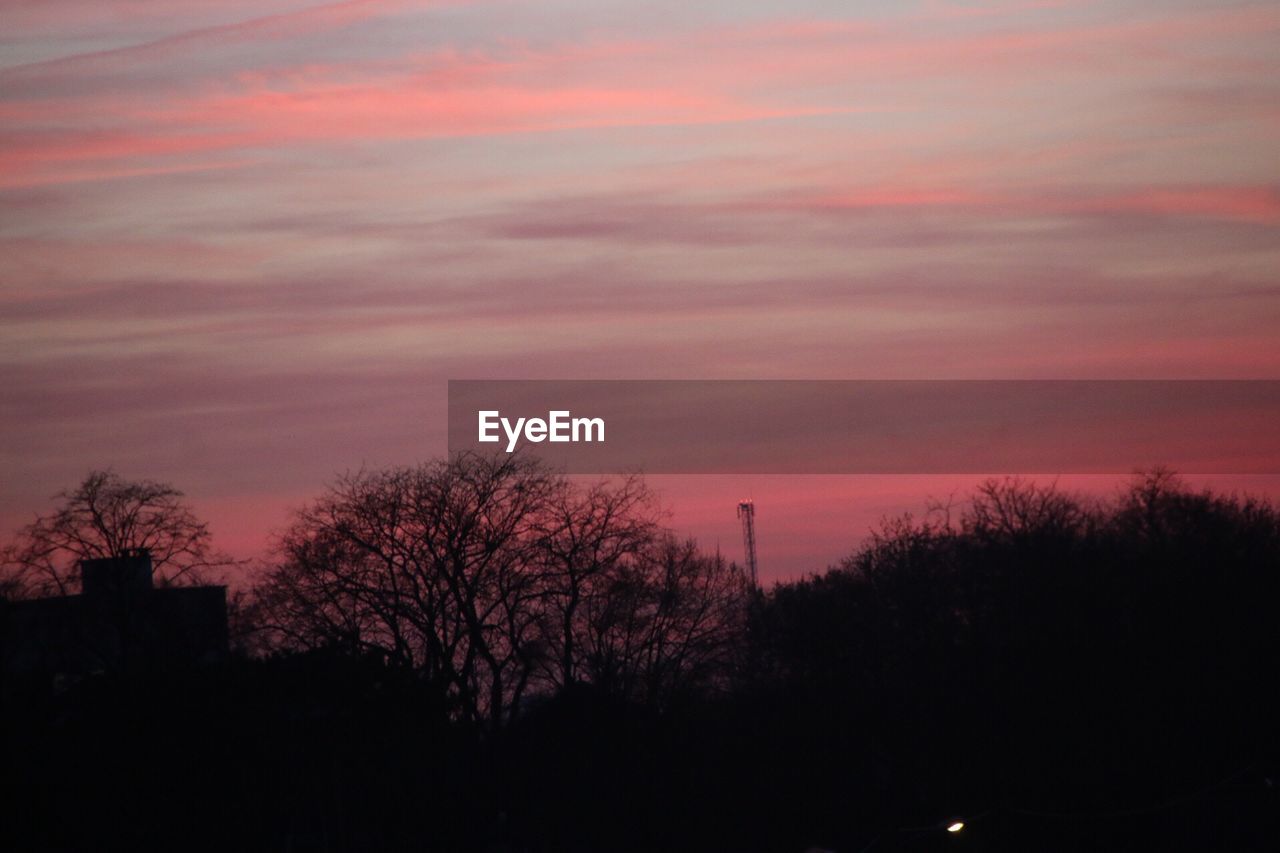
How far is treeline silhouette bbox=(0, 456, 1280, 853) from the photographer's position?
37.3 m

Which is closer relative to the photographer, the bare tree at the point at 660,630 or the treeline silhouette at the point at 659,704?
the treeline silhouette at the point at 659,704

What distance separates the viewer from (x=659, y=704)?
7069 centimetres

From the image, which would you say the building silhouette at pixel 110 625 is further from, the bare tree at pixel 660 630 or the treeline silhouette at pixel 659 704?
the bare tree at pixel 660 630

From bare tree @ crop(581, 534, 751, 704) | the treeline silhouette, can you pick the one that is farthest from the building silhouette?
bare tree @ crop(581, 534, 751, 704)

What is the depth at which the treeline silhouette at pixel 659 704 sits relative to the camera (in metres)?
37.3

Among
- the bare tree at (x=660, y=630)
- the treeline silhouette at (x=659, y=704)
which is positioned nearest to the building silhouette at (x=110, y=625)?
the treeline silhouette at (x=659, y=704)

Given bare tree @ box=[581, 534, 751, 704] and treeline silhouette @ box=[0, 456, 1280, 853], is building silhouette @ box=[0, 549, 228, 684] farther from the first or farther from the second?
bare tree @ box=[581, 534, 751, 704]

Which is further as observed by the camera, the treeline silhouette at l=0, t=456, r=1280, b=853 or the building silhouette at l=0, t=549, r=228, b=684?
the building silhouette at l=0, t=549, r=228, b=684

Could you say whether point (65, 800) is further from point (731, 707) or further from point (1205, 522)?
point (1205, 522)

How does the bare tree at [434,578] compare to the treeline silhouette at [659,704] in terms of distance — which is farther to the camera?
the bare tree at [434,578]

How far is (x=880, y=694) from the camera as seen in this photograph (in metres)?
58.0

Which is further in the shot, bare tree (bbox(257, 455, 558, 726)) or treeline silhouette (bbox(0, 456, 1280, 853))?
bare tree (bbox(257, 455, 558, 726))

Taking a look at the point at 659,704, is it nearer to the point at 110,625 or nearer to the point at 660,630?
the point at 660,630

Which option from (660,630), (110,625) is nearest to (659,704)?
(660,630)
